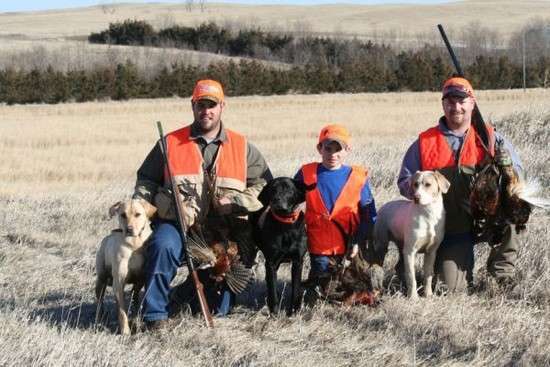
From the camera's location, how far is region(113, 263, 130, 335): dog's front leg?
5.45 metres

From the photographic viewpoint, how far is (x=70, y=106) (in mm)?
→ 37281

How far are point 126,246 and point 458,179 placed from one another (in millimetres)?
2414

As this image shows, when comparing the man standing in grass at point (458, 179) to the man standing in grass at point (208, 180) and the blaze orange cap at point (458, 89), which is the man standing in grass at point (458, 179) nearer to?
the blaze orange cap at point (458, 89)

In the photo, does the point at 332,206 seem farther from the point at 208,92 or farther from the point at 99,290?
the point at 99,290

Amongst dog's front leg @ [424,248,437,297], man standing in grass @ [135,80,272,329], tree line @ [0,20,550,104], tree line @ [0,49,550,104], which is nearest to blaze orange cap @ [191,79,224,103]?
man standing in grass @ [135,80,272,329]

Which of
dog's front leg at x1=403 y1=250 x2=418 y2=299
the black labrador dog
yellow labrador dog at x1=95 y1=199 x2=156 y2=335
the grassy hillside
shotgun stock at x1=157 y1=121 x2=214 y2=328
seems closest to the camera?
yellow labrador dog at x1=95 y1=199 x2=156 y2=335

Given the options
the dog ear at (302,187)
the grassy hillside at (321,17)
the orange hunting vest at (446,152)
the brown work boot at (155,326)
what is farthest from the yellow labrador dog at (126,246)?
the grassy hillside at (321,17)

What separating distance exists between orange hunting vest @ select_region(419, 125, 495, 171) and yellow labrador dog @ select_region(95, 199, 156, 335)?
2033 millimetres

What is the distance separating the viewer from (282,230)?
5.73 meters

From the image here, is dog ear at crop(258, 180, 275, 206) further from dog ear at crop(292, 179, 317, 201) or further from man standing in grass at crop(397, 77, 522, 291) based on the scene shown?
man standing in grass at crop(397, 77, 522, 291)

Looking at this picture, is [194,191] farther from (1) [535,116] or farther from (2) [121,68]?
(2) [121,68]

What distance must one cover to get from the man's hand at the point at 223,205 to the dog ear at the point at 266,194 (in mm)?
222

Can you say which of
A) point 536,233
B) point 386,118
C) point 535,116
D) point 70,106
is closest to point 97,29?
point 70,106

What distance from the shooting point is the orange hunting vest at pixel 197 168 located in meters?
5.88
